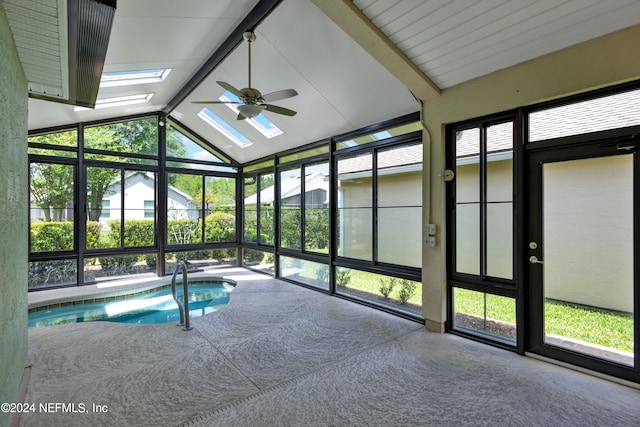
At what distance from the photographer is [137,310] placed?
17.7 feet

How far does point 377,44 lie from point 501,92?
56.3 inches

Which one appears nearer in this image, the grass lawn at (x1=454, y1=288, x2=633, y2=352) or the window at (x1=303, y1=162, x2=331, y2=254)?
the grass lawn at (x1=454, y1=288, x2=633, y2=352)

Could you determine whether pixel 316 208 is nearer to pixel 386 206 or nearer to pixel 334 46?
pixel 386 206

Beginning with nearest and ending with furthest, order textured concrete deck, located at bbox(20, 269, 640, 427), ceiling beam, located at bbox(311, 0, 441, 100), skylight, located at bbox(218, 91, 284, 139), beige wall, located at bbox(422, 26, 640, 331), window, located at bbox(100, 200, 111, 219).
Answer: textured concrete deck, located at bbox(20, 269, 640, 427) < beige wall, located at bbox(422, 26, 640, 331) < ceiling beam, located at bbox(311, 0, 441, 100) < skylight, located at bbox(218, 91, 284, 139) < window, located at bbox(100, 200, 111, 219)

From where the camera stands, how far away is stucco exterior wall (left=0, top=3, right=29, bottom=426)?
6.22 ft

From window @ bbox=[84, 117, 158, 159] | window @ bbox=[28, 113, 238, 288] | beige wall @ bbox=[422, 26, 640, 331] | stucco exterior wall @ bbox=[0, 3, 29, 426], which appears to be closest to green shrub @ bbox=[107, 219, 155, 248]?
window @ bbox=[28, 113, 238, 288]

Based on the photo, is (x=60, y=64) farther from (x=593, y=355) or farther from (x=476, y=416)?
(x=593, y=355)

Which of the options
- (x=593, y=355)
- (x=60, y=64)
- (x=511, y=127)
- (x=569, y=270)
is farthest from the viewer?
(x=511, y=127)

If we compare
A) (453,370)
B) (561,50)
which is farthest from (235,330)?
(561,50)

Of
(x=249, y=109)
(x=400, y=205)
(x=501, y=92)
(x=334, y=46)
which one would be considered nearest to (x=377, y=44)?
(x=334, y=46)

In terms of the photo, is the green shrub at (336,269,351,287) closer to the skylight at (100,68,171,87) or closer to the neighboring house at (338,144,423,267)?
the neighboring house at (338,144,423,267)

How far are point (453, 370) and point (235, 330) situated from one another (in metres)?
2.56

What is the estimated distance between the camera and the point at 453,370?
9.35 ft

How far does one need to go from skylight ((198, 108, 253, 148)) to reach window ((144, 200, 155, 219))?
2306 mm
